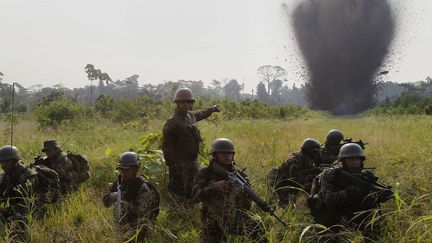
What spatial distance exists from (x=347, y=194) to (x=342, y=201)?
0.28ft

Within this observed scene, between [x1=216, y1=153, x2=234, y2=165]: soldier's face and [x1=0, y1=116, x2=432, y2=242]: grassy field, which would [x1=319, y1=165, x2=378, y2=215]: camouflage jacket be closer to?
[x1=0, y1=116, x2=432, y2=242]: grassy field

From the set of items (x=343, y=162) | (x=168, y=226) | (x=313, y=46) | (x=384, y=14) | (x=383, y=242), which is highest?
(x=384, y=14)

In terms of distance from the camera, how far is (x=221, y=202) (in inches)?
165

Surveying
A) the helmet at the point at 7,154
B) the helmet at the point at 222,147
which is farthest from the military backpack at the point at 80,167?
the helmet at the point at 222,147

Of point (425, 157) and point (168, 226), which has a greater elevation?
A: point (425, 157)

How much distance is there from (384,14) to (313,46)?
7386 mm

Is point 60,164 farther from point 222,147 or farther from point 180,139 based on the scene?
point 222,147

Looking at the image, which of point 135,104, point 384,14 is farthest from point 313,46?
point 135,104

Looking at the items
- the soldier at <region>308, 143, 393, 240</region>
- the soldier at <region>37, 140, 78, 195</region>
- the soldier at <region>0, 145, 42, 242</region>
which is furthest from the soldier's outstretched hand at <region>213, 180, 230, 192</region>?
the soldier at <region>37, 140, 78, 195</region>

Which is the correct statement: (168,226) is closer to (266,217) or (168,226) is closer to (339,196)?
(266,217)

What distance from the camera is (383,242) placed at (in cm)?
352

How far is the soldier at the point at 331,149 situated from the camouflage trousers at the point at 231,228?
2.04m

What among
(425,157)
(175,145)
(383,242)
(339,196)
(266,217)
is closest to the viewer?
(383,242)

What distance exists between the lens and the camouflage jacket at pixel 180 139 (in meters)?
5.61
